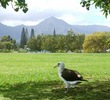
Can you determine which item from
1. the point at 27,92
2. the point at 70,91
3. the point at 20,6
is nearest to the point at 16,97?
the point at 27,92

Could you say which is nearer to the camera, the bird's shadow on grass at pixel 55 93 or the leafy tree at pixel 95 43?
the bird's shadow on grass at pixel 55 93

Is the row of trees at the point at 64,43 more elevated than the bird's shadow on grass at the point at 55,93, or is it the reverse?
the bird's shadow on grass at the point at 55,93

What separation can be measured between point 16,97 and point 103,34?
125 m

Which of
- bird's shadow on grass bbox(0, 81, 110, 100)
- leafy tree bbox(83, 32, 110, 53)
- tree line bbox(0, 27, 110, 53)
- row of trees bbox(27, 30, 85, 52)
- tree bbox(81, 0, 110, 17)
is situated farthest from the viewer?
row of trees bbox(27, 30, 85, 52)

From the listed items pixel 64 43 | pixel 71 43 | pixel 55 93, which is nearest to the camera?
pixel 55 93

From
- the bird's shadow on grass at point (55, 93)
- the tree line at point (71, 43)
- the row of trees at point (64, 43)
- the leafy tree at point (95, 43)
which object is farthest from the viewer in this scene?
the row of trees at point (64, 43)

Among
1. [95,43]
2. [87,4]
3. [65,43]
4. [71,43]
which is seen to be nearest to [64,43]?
[65,43]

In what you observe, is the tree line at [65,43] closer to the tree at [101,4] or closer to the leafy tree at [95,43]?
the leafy tree at [95,43]

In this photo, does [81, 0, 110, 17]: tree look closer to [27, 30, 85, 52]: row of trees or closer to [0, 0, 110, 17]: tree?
[0, 0, 110, 17]: tree

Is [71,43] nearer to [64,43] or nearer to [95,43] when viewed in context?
[64,43]

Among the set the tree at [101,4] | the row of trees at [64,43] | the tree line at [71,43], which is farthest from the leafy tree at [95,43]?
the tree at [101,4]

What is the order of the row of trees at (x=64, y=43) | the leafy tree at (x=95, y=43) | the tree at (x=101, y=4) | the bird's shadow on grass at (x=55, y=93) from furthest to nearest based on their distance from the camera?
the row of trees at (x=64, y=43) < the leafy tree at (x=95, y=43) < the tree at (x=101, y=4) < the bird's shadow on grass at (x=55, y=93)

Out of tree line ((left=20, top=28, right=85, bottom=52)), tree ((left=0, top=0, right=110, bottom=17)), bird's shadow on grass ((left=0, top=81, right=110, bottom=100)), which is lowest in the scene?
tree line ((left=20, top=28, right=85, bottom=52))

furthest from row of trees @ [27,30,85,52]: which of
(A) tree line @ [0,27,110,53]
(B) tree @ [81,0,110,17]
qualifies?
(B) tree @ [81,0,110,17]
